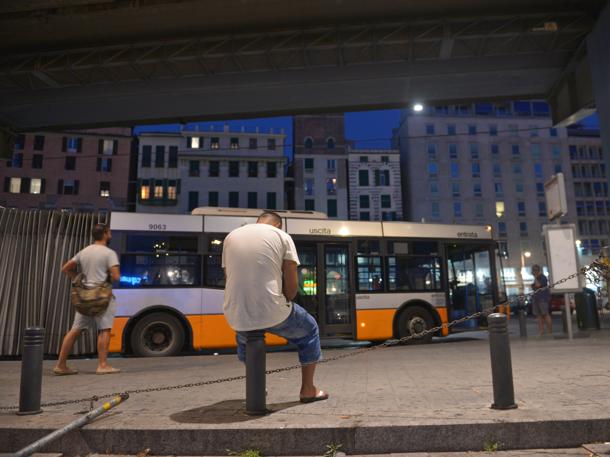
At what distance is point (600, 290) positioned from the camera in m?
6.50

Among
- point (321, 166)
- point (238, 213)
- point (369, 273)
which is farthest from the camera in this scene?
point (321, 166)

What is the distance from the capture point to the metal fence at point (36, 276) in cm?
958

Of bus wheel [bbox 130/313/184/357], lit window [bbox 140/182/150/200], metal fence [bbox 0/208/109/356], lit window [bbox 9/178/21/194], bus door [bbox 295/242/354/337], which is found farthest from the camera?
lit window [bbox 140/182/150/200]

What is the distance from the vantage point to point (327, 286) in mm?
11297

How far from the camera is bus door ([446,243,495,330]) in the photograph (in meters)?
12.5

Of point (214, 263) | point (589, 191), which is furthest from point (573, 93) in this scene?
point (589, 191)

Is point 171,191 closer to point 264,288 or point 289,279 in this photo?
point 289,279

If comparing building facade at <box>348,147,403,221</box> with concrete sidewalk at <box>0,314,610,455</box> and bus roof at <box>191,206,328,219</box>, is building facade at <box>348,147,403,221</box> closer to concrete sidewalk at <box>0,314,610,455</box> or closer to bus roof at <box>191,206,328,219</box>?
bus roof at <box>191,206,328,219</box>

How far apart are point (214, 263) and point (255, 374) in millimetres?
6820

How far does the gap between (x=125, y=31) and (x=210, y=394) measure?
38.2ft

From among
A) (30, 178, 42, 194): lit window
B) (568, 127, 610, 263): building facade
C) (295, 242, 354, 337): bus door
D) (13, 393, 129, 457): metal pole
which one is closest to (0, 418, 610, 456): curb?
(13, 393, 129, 457): metal pole

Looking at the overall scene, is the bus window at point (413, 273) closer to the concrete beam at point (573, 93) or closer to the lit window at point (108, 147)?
the concrete beam at point (573, 93)

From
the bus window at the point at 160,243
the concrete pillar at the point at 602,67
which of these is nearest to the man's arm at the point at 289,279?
the bus window at the point at 160,243

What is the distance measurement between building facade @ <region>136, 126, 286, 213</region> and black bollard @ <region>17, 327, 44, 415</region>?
48623 millimetres
